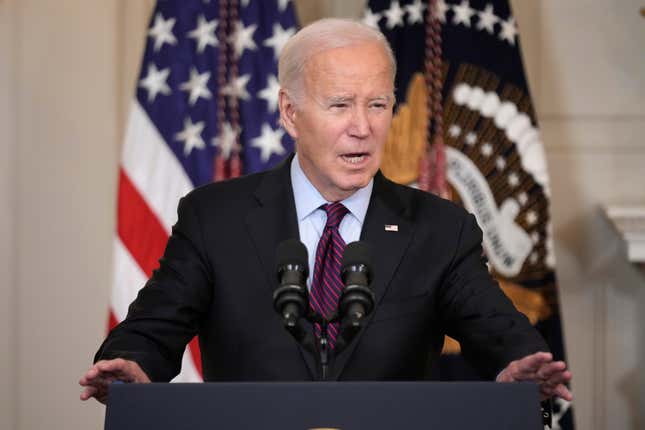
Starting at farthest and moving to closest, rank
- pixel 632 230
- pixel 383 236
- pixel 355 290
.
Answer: pixel 632 230 → pixel 383 236 → pixel 355 290

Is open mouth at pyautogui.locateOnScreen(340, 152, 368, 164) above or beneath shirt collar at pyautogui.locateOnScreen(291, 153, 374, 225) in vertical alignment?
above

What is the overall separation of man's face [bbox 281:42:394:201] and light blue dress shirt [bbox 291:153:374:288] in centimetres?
8

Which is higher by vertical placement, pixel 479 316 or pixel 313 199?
pixel 313 199

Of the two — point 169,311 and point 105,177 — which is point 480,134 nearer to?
point 105,177

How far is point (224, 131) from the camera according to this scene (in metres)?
4.16

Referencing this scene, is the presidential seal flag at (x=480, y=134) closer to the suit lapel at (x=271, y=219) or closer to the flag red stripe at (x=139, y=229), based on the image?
the flag red stripe at (x=139, y=229)

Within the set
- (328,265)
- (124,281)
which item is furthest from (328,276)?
(124,281)

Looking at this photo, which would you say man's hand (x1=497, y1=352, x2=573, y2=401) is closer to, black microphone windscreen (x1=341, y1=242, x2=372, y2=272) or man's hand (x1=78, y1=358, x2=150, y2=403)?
black microphone windscreen (x1=341, y1=242, x2=372, y2=272)

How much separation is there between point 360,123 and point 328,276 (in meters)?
0.35

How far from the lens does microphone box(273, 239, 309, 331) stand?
1.77 m

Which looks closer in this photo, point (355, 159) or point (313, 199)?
point (355, 159)

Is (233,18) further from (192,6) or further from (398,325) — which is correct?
(398,325)

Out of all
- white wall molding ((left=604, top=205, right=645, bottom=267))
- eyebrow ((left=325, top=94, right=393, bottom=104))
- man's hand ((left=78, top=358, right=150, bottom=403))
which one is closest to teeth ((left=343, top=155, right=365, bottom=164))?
eyebrow ((left=325, top=94, right=393, bottom=104))

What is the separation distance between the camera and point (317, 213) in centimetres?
253
